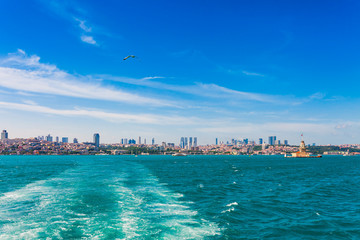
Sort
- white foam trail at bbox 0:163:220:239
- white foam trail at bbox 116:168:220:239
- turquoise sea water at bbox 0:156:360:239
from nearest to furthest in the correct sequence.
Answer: white foam trail at bbox 0:163:220:239 → white foam trail at bbox 116:168:220:239 → turquoise sea water at bbox 0:156:360:239

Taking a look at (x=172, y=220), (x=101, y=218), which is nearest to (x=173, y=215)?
(x=172, y=220)

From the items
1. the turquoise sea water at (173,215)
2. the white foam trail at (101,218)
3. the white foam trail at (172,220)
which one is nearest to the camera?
the white foam trail at (101,218)

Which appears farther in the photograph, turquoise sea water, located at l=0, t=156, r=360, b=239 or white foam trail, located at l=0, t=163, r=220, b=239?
turquoise sea water, located at l=0, t=156, r=360, b=239

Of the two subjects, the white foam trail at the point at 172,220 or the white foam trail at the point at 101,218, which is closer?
the white foam trail at the point at 101,218

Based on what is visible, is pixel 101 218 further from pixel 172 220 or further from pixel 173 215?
pixel 173 215

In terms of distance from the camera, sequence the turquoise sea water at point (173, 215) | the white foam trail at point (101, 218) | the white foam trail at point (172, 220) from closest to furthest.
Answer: the white foam trail at point (101, 218), the white foam trail at point (172, 220), the turquoise sea water at point (173, 215)

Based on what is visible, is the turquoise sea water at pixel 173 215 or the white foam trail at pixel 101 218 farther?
the turquoise sea water at pixel 173 215

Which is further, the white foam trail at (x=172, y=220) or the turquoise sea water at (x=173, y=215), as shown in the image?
the turquoise sea water at (x=173, y=215)

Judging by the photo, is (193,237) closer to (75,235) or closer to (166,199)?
(75,235)

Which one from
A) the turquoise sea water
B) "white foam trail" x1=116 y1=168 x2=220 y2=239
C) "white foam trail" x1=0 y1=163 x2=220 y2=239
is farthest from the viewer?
the turquoise sea water

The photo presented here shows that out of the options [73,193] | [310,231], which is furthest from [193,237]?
[73,193]

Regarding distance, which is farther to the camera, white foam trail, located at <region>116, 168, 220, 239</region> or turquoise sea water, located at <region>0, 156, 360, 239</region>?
turquoise sea water, located at <region>0, 156, 360, 239</region>
